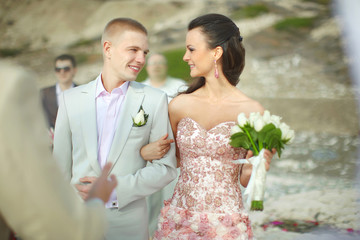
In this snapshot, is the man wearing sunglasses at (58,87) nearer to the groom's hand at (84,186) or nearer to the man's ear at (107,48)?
the man's ear at (107,48)

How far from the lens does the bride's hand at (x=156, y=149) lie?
2.57 m

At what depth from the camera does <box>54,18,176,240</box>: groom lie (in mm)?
2572

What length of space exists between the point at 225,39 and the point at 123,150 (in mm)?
1034

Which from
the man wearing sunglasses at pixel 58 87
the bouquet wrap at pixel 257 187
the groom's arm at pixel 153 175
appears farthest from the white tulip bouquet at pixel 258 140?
the man wearing sunglasses at pixel 58 87

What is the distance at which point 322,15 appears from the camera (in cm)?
1428

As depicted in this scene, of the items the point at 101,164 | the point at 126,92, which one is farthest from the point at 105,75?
the point at 101,164

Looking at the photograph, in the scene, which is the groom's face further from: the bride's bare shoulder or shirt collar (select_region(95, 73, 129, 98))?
the bride's bare shoulder

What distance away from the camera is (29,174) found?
106 cm

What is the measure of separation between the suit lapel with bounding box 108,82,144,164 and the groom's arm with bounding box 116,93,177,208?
4.9 inches

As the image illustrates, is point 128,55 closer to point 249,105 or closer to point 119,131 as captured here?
point 119,131

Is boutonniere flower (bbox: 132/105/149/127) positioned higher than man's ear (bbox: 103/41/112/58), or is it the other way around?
man's ear (bbox: 103/41/112/58)

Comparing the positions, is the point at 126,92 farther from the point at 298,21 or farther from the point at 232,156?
the point at 298,21

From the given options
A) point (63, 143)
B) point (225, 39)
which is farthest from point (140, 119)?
point (225, 39)

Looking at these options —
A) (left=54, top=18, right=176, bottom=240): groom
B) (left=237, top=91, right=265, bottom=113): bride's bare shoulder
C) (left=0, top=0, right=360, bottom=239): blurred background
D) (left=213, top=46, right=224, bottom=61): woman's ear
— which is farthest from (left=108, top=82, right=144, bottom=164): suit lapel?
(left=0, top=0, right=360, bottom=239): blurred background
